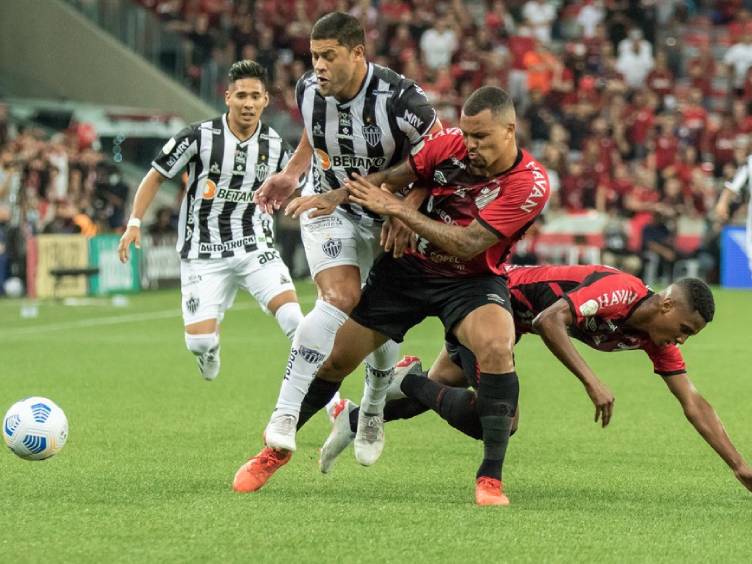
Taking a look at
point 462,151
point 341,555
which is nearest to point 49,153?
point 462,151

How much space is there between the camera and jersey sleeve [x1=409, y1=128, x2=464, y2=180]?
6.70m

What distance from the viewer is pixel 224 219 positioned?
33.1 feet

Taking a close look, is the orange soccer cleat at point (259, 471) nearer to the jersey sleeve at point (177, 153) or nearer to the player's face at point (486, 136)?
the player's face at point (486, 136)

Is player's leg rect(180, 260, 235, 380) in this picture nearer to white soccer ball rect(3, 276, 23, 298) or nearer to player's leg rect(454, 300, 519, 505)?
player's leg rect(454, 300, 519, 505)

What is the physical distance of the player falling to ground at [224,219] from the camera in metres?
9.88

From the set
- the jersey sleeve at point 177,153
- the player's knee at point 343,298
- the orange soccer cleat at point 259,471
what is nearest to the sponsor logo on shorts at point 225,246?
the jersey sleeve at point 177,153

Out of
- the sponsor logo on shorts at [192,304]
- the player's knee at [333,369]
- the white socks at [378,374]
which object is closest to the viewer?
the player's knee at [333,369]

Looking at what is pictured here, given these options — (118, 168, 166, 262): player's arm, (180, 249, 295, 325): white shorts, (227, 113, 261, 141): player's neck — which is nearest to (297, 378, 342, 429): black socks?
(118, 168, 166, 262): player's arm

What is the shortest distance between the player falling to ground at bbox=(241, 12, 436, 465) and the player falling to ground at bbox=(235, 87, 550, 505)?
0.13m

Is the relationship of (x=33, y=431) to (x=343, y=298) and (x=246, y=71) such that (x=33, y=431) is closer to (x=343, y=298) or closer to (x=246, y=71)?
(x=343, y=298)

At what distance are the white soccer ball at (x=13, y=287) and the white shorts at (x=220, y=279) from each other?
11.6 m

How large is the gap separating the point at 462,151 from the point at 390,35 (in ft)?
73.3

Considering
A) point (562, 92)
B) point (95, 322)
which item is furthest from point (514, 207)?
point (562, 92)

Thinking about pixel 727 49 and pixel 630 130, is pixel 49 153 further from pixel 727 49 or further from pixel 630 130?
pixel 727 49
